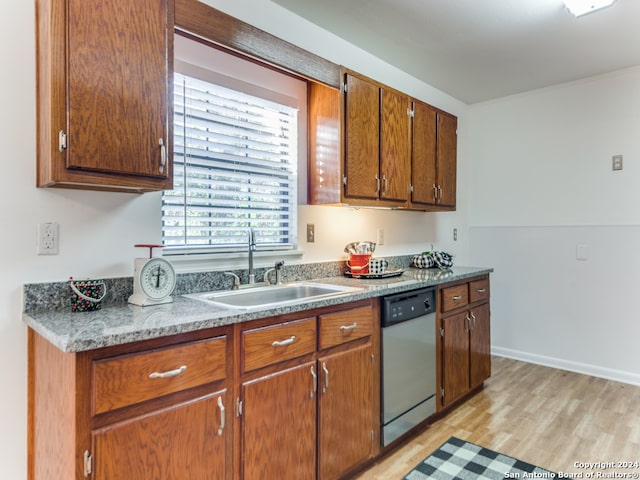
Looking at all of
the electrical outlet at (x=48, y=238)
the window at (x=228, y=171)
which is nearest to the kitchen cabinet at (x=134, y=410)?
the electrical outlet at (x=48, y=238)

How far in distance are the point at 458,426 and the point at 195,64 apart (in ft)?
8.45

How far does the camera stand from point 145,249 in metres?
1.73

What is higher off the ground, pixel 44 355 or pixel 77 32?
pixel 77 32

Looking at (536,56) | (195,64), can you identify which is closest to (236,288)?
(195,64)

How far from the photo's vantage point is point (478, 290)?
9.62 ft

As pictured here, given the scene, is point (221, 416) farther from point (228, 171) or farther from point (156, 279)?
point (228, 171)

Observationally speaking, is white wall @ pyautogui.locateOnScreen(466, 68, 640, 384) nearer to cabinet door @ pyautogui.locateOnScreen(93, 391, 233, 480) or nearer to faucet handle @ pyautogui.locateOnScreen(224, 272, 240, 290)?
faucet handle @ pyautogui.locateOnScreen(224, 272, 240, 290)

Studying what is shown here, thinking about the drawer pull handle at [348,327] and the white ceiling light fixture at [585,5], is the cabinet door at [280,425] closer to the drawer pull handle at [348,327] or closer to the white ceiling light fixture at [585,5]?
the drawer pull handle at [348,327]

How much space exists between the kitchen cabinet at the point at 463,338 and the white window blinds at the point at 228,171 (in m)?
1.15

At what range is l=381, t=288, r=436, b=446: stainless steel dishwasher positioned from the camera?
2.08 meters

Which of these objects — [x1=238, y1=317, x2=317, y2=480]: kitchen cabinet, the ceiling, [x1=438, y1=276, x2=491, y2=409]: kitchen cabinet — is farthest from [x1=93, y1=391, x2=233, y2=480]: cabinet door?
the ceiling

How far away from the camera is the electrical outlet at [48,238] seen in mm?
1457

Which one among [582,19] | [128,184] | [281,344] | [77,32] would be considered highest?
[582,19]

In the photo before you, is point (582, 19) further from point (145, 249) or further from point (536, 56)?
point (145, 249)
